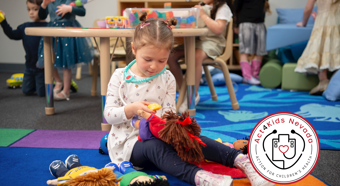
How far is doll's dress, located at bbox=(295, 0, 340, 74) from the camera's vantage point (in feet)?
7.12

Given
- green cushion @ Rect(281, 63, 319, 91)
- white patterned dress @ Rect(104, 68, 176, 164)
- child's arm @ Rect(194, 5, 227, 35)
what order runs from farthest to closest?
green cushion @ Rect(281, 63, 319, 91) → child's arm @ Rect(194, 5, 227, 35) → white patterned dress @ Rect(104, 68, 176, 164)

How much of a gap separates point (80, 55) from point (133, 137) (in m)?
1.32

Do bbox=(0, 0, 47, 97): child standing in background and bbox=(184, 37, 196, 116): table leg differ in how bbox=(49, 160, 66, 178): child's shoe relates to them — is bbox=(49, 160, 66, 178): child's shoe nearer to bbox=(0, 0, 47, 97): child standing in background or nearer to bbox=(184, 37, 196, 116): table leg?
bbox=(184, 37, 196, 116): table leg

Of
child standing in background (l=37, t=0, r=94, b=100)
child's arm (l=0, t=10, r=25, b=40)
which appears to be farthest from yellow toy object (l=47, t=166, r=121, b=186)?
child's arm (l=0, t=10, r=25, b=40)

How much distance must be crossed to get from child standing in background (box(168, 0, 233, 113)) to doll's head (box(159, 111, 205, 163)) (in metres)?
0.90

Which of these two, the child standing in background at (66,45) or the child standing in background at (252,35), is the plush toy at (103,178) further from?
the child standing in background at (252,35)

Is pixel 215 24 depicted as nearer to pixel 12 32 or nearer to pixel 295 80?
pixel 295 80

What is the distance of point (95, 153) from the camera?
1.09 meters

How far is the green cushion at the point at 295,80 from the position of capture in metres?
2.41

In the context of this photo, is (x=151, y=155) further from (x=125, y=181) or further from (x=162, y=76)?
(x=162, y=76)

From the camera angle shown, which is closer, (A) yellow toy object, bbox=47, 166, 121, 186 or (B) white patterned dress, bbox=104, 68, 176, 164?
(A) yellow toy object, bbox=47, 166, 121, 186

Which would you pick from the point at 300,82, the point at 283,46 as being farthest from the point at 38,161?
the point at 283,46

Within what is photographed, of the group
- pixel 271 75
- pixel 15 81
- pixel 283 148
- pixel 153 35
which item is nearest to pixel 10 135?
pixel 153 35

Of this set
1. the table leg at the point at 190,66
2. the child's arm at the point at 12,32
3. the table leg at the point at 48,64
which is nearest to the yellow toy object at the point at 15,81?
the child's arm at the point at 12,32
